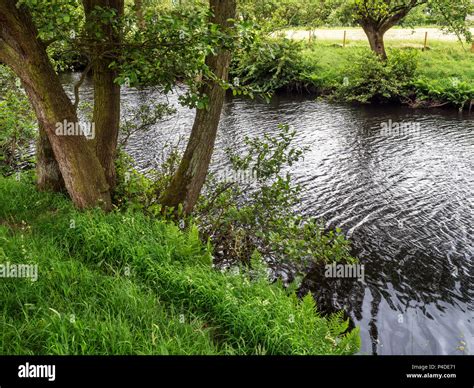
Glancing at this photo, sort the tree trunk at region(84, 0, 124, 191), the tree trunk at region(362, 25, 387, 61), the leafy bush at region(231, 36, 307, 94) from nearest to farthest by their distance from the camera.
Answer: the tree trunk at region(84, 0, 124, 191) < the tree trunk at region(362, 25, 387, 61) < the leafy bush at region(231, 36, 307, 94)

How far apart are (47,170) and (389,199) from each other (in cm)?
979

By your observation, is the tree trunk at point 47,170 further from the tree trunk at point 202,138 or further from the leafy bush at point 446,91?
the leafy bush at point 446,91

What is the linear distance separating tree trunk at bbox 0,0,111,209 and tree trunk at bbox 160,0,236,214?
1467 mm

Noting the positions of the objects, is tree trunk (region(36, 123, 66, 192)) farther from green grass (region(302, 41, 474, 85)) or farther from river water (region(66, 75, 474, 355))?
green grass (region(302, 41, 474, 85))

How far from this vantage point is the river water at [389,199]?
8.52 metres

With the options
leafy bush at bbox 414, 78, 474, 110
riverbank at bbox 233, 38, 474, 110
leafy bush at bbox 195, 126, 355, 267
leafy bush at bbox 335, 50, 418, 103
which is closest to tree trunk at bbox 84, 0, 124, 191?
leafy bush at bbox 195, 126, 355, 267

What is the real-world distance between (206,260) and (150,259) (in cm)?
100

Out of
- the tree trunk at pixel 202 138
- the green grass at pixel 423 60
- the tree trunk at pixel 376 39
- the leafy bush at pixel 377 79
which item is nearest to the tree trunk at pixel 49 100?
the tree trunk at pixel 202 138

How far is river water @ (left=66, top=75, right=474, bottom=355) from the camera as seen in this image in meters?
8.52

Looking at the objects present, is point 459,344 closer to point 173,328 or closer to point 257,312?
point 257,312
